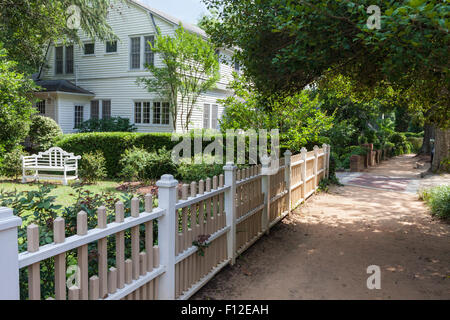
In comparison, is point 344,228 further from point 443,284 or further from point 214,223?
point 214,223

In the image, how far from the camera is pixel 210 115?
23.1 metres

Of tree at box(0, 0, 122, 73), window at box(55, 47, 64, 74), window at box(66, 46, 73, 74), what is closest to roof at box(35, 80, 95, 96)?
window at box(66, 46, 73, 74)

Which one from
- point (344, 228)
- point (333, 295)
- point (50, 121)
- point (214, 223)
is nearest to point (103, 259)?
point (214, 223)

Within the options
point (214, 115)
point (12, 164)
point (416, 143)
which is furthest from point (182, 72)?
point (416, 143)

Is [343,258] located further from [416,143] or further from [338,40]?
[416,143]

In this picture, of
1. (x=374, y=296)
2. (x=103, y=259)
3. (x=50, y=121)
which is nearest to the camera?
(x=103, y=259)

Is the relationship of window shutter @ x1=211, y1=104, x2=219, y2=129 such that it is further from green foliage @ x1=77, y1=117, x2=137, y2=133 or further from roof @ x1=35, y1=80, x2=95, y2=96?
roof @ x1=35, y1=80, x2=95, y2=96

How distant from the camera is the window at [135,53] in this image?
2097 cm

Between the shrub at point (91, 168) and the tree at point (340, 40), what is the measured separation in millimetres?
7961

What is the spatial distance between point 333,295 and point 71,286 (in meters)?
3.15

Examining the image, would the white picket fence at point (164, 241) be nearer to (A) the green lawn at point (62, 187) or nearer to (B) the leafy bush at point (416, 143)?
(A) the green lawn at point (62, 187)

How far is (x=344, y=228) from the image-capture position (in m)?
8.05

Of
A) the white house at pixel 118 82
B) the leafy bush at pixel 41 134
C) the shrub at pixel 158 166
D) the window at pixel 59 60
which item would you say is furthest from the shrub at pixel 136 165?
the window at pixel 59 60

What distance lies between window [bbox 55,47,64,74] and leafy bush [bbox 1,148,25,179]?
10.1 meters
